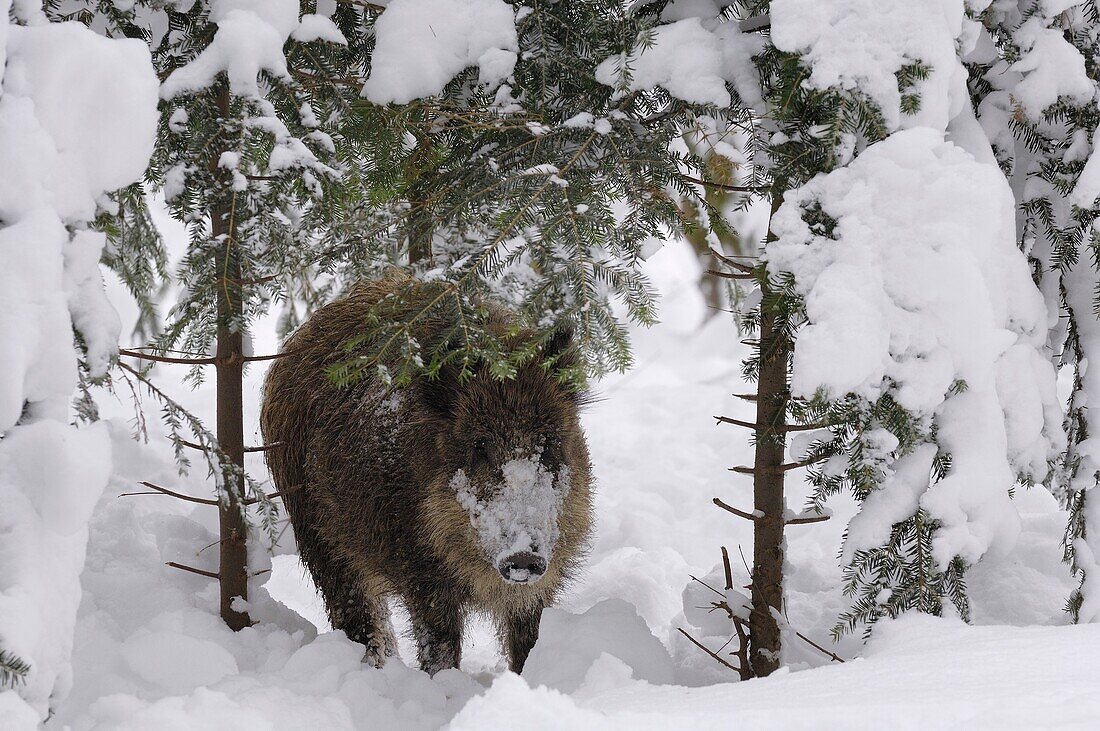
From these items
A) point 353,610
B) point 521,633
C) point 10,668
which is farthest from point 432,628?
point 10,668

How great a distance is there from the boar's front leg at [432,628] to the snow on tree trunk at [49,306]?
7.21ft

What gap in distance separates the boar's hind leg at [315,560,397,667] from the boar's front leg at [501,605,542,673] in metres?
0.68

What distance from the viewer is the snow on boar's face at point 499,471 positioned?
3.98m

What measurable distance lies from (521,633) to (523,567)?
103 cm

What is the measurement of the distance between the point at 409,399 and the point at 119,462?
10.4 feet

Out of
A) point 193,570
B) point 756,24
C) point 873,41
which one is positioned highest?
point 756,24

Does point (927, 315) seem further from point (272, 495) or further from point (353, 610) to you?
Answer: point (353, 610)

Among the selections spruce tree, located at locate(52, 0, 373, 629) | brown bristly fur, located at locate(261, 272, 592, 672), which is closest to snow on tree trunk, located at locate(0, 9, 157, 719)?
spruce tree, located at locate(52, 0, 373, 629)

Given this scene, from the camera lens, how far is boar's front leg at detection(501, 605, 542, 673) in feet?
14.9

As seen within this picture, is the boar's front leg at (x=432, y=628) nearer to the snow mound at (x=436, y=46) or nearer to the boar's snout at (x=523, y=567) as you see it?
the boar's snout at (x=523, y=567)

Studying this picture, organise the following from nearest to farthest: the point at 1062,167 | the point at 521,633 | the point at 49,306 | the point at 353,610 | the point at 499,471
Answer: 1. the point at 49,306
2. the point at 1062,167
3. the point at 499,471
4. the point at 521,633
5. the point at 353,610

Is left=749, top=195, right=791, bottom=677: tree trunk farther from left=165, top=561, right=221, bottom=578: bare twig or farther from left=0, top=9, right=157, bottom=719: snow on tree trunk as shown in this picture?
left=0, top=9, right=157, bottom=719: snow on tree trunk

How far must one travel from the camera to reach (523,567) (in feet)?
12.1

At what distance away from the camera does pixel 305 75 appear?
3637mm
